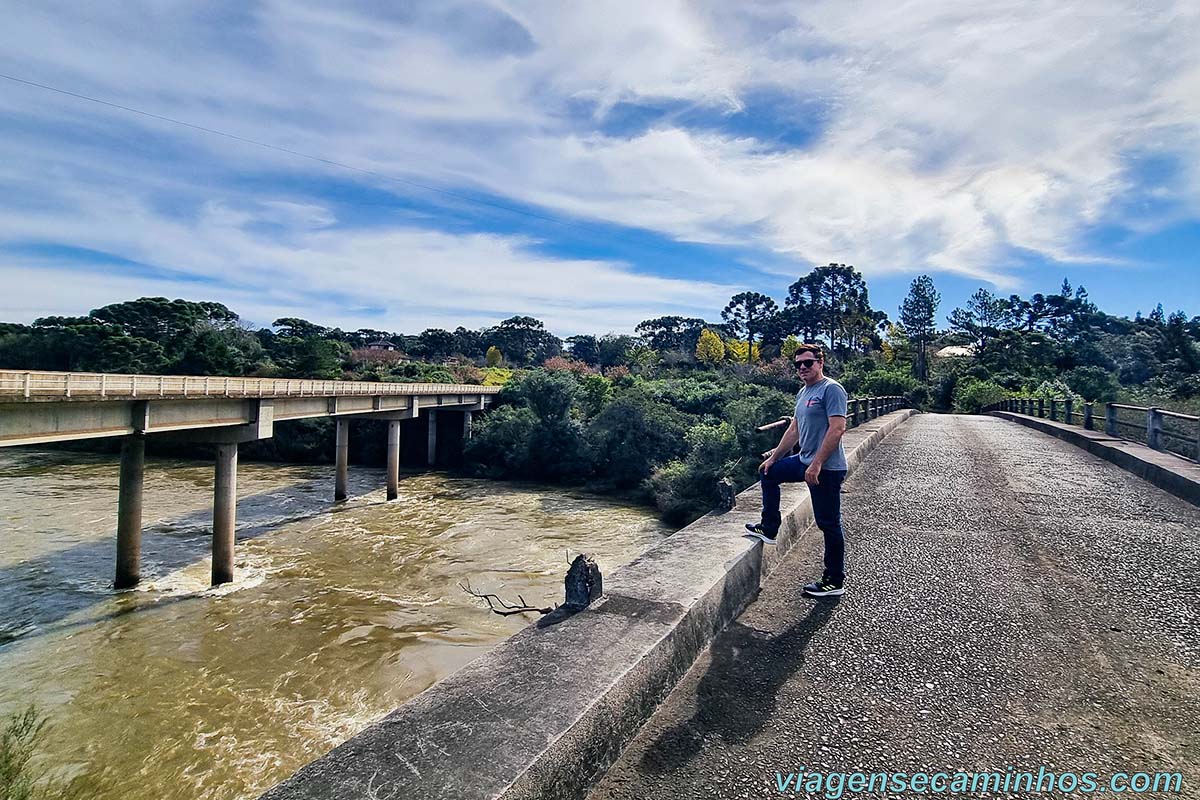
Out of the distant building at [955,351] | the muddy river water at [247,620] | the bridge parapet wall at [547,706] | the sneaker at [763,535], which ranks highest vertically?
the distant building at [955,351]

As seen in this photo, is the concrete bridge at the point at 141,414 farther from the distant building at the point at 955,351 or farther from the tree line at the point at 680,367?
the distant building at the point at 955,351

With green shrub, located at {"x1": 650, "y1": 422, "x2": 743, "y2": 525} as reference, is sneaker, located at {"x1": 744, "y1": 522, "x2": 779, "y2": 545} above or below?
above

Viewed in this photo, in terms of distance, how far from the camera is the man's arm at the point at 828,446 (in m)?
3.95

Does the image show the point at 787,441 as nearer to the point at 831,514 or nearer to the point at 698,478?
the point at 831,514

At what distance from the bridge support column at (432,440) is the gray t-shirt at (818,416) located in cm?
3142

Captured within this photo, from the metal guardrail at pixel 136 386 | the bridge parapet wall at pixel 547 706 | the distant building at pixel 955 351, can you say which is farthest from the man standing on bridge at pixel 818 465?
the distant building at pixel 955 351

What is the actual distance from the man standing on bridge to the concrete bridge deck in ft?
1.00

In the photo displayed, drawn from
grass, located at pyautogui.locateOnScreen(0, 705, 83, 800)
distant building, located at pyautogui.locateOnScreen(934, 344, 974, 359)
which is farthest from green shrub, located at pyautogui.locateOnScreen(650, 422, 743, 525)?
distant building, located at pyautogui.locateOnScreen(934, 344, 974, 359)

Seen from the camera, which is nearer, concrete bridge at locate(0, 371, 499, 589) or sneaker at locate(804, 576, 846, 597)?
sneaker at locate(804, 576, 846, 597)

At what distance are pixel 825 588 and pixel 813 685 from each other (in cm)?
123

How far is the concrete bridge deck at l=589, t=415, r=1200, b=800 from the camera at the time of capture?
2.40 m

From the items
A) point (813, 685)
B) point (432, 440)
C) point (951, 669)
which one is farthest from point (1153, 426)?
point (432, 440)

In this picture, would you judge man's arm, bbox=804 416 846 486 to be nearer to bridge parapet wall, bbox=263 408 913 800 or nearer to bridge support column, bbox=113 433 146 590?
bridge parapet wall, bbox=263 408 913 800

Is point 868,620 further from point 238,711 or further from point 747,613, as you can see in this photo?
point 238,711
